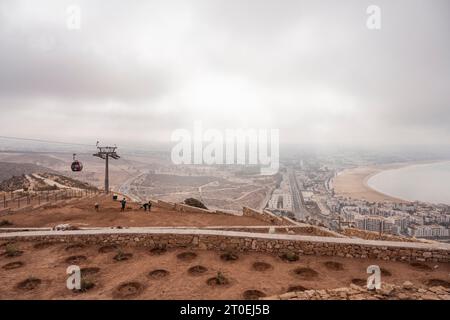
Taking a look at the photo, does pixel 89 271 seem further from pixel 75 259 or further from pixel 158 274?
pixel 158 274

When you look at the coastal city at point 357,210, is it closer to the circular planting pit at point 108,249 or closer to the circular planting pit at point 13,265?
the circular planting pit at point 108,249

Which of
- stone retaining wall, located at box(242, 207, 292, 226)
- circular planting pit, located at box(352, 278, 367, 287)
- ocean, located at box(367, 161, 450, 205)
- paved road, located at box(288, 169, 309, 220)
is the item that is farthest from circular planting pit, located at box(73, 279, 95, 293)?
ocean, located at box(367, 161, 450, 205)

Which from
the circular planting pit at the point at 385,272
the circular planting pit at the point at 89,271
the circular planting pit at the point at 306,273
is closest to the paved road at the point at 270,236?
the circular planting pit at the point at 385,272

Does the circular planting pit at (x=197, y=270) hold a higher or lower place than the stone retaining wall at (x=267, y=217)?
higher

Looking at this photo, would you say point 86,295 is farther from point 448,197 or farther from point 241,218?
point 448,197

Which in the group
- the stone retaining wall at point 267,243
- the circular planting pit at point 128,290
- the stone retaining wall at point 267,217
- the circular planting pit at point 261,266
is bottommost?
the stone retaining wall at point 267,217

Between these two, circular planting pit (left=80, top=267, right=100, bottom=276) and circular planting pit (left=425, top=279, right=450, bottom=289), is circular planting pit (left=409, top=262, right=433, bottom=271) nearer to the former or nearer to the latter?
circular planting pit (left=425, top=279, right=450, bottom=289)
